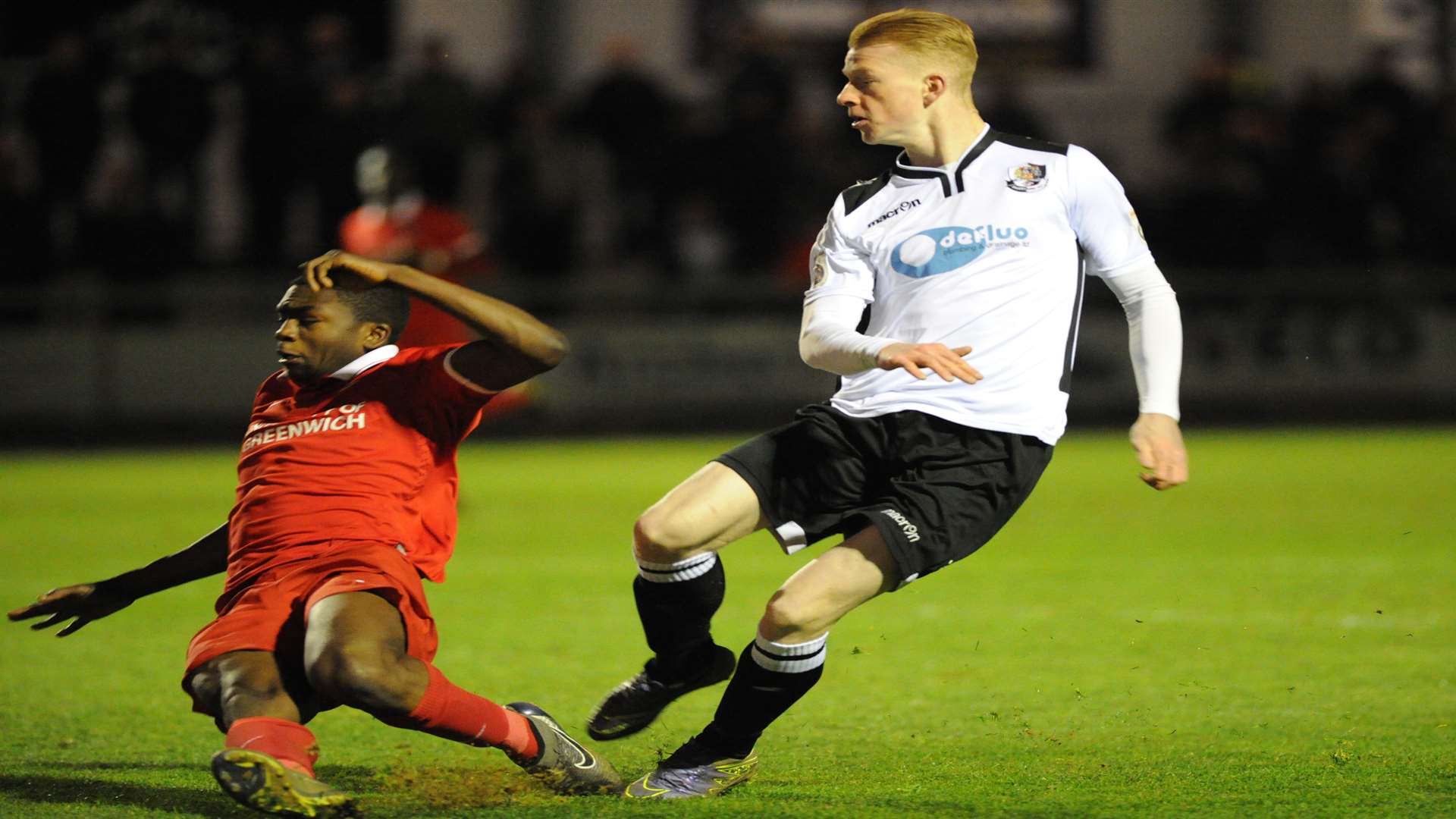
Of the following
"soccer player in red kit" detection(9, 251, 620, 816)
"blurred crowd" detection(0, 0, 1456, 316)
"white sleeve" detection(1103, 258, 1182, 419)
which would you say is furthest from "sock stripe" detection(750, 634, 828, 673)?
"blurred crowd" detection(0, 0, 1456, 316)

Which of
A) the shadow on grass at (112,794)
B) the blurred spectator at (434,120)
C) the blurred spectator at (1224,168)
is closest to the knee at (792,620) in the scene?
the shadow on grass at (112,794)

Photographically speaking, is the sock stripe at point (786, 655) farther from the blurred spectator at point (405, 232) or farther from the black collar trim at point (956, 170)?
the blurred spectator at point (405, 232)

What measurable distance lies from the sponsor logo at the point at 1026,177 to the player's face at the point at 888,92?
10.2 inches

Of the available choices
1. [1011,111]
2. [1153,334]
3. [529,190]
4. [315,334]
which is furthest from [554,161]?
[1153,334]

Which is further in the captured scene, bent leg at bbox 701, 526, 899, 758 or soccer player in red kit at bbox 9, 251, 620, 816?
bent leg at bbox 701, 526, 899, 758

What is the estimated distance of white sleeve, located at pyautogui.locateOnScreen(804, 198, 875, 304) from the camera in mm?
4125

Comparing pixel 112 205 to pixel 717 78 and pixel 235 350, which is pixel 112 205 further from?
pixel 717 78

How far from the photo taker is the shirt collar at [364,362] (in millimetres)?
4066

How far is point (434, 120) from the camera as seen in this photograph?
1483 cm

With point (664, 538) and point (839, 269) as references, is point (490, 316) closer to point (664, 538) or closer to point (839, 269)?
point (664, 538)

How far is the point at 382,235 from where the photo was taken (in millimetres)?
9641

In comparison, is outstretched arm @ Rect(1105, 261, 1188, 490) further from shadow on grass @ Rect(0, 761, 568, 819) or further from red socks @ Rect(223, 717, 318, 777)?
red socks @ Rect(223, 717, 318, 777)

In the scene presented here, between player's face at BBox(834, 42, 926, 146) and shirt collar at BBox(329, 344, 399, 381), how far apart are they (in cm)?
126

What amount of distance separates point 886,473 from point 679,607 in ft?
2.00
